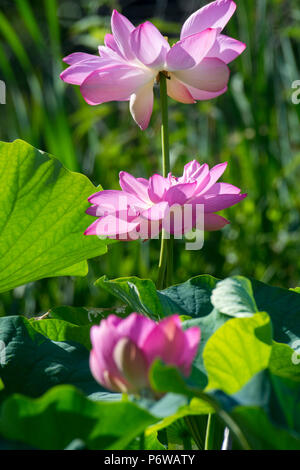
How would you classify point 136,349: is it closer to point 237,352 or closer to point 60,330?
point 237,352

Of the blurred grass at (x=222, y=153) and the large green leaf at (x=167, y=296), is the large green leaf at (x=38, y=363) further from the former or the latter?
the blurred grass at (x=222, y=153)

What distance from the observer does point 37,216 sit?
0.63 m

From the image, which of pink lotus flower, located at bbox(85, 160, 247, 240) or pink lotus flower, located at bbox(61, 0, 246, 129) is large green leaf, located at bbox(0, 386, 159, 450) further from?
pink lotus flower, located at bbox(61, 0, 246, 129)

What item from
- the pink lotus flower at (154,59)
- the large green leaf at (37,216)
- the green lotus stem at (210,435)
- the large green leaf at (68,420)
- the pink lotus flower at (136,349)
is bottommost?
the green lotus stem at (210,435)

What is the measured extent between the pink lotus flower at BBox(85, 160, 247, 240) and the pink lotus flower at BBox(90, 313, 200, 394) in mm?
179

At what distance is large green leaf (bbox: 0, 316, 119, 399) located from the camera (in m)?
0.44

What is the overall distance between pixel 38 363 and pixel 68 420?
15 centimetres

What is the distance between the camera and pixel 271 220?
1.77 meters

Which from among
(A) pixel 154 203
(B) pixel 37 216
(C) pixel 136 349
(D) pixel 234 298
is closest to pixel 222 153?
(B) pixel 37 216

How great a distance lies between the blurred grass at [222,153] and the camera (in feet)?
5.67

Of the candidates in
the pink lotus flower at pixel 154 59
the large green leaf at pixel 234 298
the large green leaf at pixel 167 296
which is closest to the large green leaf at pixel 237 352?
the large green leaf at pixel 234 298

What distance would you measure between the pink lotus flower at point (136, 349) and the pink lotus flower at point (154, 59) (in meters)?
0.28

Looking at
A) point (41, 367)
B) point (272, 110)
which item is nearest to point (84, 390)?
point (41, 367)

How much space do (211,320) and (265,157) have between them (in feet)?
4.92
